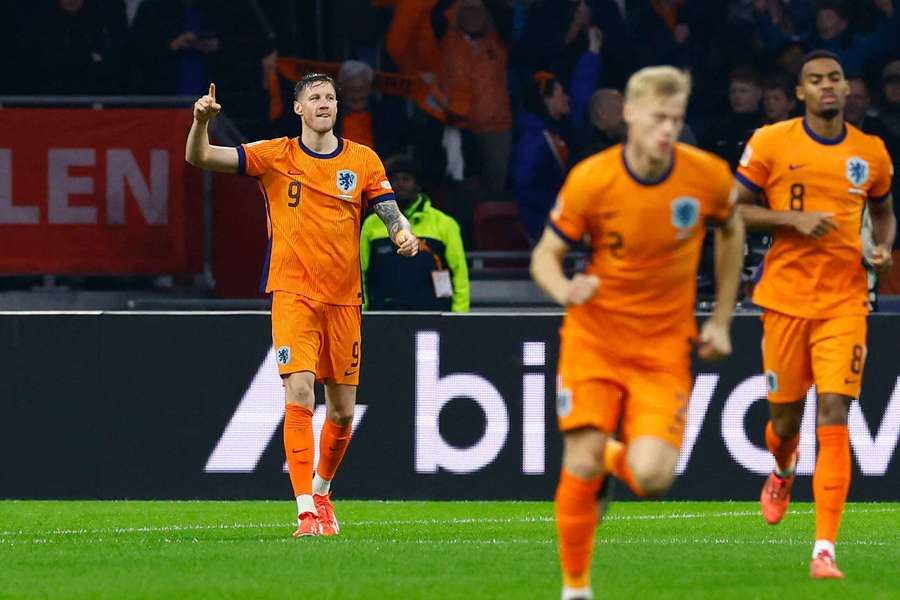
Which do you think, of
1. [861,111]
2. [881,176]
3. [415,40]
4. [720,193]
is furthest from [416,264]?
[720,193]

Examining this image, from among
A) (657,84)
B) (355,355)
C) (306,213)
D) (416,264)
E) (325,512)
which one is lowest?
(325,512)

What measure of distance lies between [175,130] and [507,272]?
316 cm

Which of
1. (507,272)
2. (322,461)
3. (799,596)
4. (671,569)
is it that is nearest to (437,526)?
(322,461)

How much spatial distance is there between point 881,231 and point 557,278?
109 inches

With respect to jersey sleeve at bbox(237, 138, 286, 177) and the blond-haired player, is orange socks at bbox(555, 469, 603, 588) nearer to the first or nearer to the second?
the blond-haired player

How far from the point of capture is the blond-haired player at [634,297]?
701 cm

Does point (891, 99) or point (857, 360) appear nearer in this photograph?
point (857, 360)

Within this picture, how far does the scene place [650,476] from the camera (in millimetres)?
6977

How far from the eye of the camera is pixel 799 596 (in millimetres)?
7598

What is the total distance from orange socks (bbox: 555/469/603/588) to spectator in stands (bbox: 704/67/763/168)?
904 centimetres

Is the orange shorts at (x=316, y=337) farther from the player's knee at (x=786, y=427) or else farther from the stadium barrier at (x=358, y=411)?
the stadium barrier at (x=358, y=411)

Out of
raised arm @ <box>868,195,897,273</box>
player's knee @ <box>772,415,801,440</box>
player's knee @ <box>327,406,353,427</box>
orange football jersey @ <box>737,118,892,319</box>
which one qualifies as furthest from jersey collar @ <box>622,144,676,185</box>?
player's knee @ <box>327,406,353,427</box>

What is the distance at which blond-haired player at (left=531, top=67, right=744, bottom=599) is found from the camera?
701 cm

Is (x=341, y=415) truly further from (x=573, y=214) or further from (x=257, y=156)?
(x=573, y=214)
